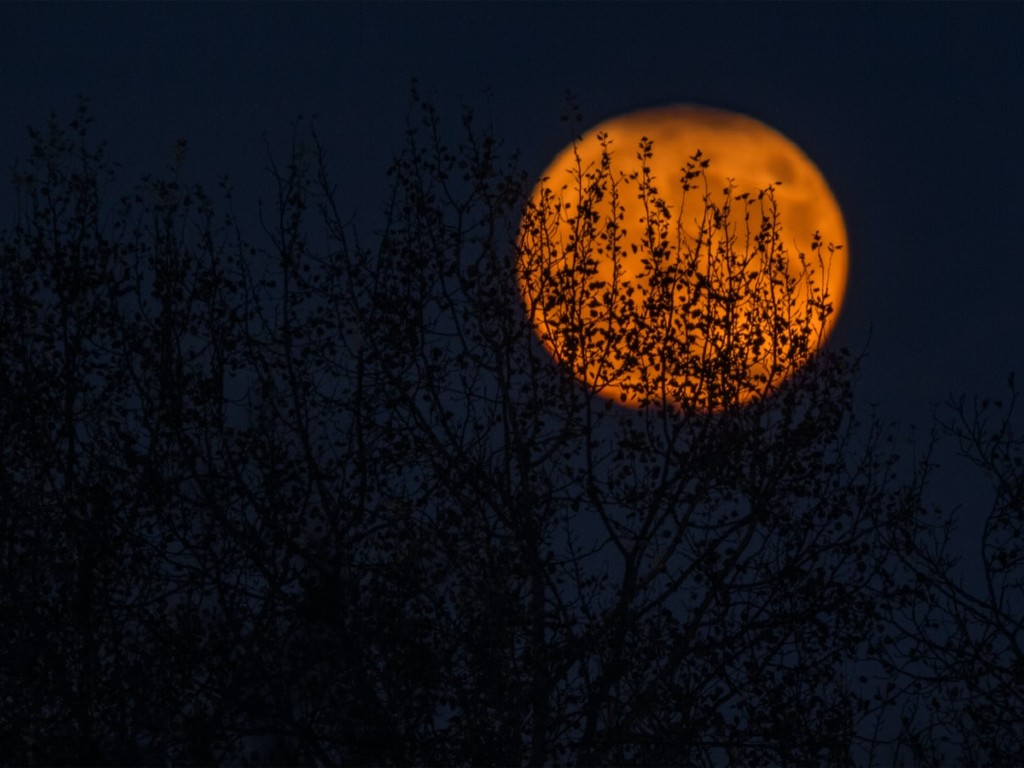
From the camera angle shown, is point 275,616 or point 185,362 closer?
point 275,616

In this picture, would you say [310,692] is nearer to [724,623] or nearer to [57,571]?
[57,571]

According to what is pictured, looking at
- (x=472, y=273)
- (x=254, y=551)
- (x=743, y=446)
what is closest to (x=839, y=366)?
(x=743, y=446)

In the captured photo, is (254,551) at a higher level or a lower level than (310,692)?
higher

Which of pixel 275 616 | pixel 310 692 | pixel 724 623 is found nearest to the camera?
pixel 310 692

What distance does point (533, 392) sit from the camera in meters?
14.5

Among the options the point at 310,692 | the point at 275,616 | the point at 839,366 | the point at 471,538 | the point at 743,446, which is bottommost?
the point at 310,692

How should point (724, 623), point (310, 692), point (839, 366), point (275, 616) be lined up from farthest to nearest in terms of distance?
1. point (839, 366)
2. point (724, 623)
3. point (275, 616)
4. point (310, 692)

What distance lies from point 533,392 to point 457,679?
9.97 ft

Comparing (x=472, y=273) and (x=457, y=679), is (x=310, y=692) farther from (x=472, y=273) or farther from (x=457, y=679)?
(x=472, y=273)

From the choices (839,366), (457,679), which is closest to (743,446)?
(839,366)

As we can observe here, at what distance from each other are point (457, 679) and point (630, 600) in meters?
1.82

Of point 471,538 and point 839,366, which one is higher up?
point 839,366

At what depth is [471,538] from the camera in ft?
44.9

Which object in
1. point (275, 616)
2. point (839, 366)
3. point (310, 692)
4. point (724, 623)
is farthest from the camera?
point (839, 366)
